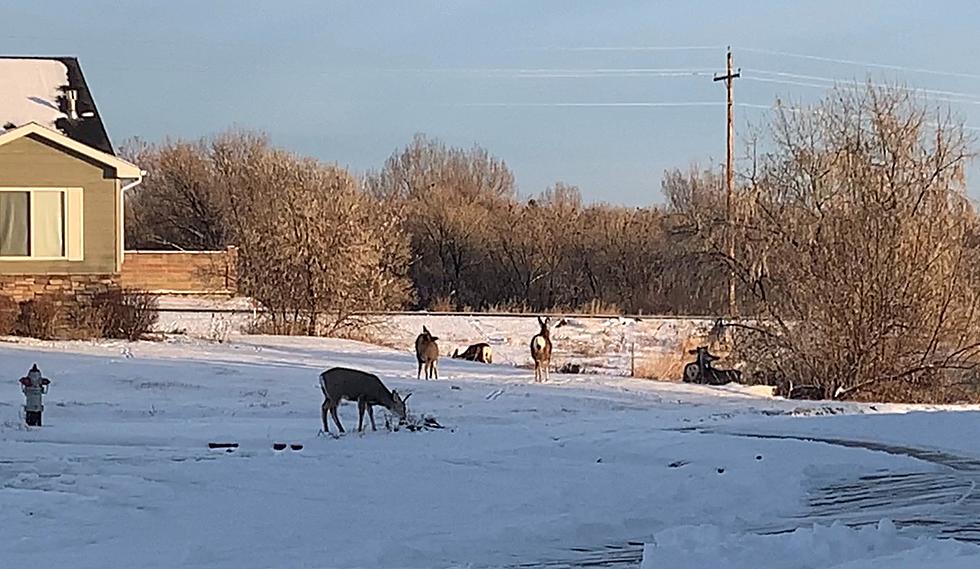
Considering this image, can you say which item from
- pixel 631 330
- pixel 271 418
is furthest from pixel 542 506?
pixel 631 330

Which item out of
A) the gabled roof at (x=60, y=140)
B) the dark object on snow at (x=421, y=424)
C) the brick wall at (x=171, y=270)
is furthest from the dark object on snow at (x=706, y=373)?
the brick wall at (x=171, y=270)

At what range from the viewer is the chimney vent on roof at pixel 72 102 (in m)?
32.1

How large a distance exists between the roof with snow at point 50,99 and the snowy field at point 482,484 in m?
11.7

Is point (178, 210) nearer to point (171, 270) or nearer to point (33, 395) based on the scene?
point (171, 270)

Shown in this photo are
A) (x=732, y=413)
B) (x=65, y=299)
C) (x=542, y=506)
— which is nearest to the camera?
(x=542, y=506)

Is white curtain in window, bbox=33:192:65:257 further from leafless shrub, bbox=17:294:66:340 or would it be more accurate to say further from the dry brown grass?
the dry brown grass

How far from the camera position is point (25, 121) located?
31.5 m

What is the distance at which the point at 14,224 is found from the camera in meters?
29.3

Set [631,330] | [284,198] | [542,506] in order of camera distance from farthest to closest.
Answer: [631,330], [284,198], [542,506]

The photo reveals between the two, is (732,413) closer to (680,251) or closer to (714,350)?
(714,350)

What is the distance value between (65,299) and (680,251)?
54.2ft

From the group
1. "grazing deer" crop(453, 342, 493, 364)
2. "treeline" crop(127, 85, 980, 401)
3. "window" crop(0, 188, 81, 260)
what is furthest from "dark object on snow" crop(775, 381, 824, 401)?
"window" crop(0, 188, 81, 260)

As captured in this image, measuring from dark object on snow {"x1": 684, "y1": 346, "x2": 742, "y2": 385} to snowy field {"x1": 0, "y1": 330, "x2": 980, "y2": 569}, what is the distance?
543cm

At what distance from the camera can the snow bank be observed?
7441mm
